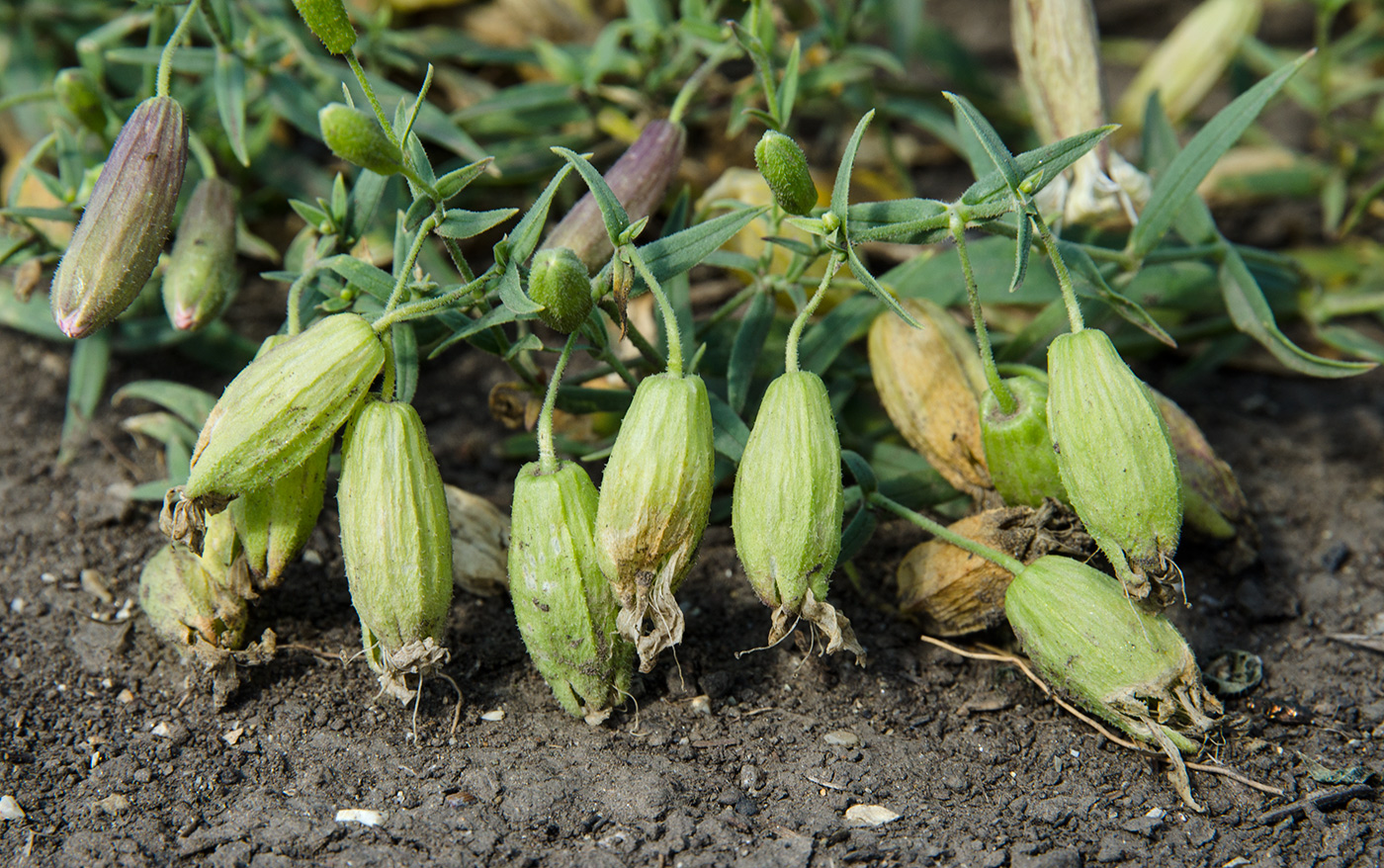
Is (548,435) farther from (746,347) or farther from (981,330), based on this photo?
(981,330)

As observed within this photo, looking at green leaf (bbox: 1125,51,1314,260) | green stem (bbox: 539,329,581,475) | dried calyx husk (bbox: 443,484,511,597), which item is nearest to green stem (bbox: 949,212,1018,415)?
green leaf (bbox: 1125,51,1314,260)

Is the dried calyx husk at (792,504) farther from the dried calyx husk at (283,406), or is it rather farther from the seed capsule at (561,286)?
the dried calyx husk at (283,406)

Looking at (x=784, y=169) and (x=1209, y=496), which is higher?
(x=784, y=169)

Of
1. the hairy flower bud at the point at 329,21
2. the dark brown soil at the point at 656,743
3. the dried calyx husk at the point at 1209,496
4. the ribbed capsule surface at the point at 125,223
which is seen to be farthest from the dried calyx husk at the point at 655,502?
the dried calyx husk at the point at 1209,496

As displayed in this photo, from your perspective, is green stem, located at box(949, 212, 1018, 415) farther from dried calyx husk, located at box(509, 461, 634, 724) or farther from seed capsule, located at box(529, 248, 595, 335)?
dried calyx husk, located at box(509, 461, 634, 724)

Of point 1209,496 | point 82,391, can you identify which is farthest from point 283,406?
point 1209,496
